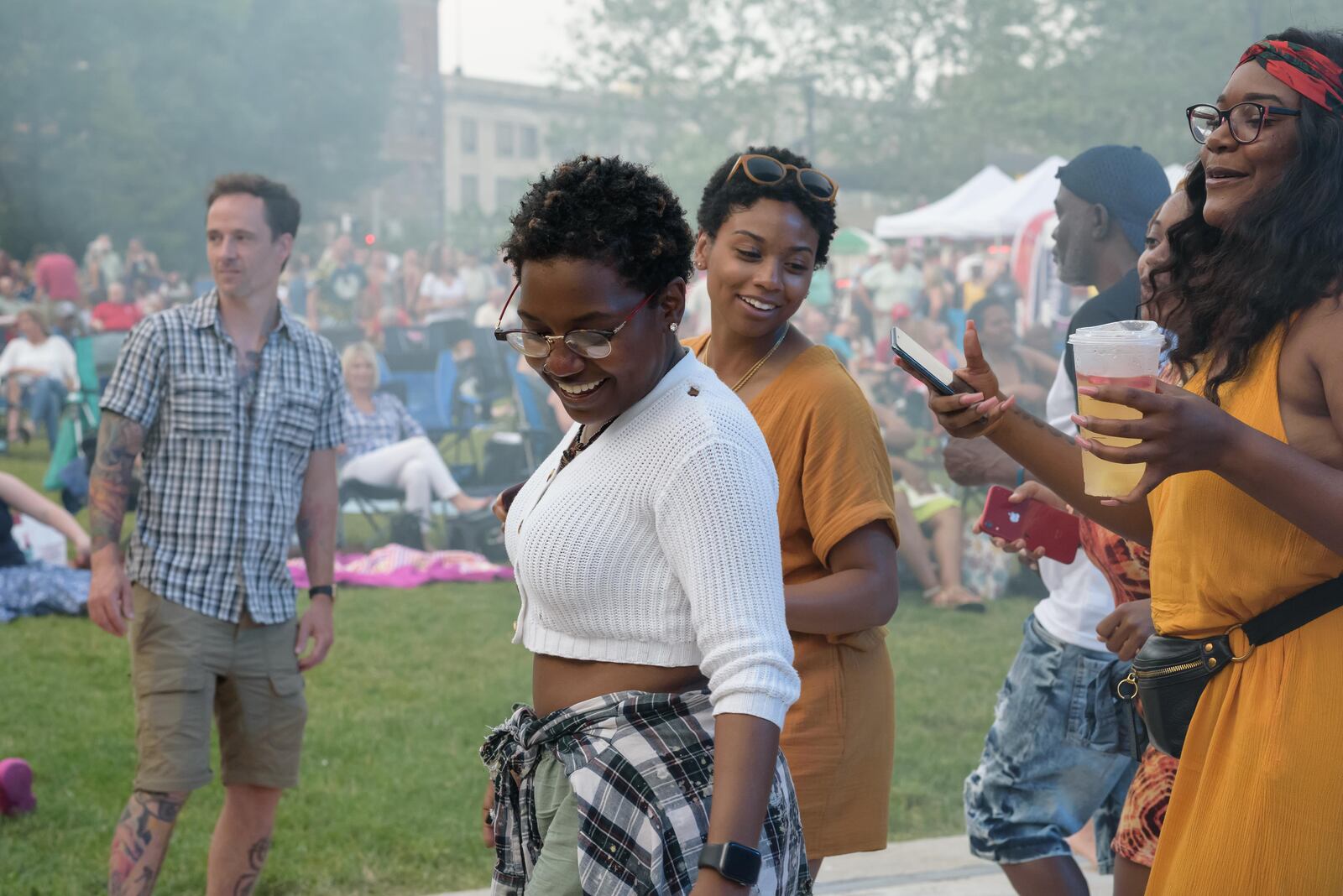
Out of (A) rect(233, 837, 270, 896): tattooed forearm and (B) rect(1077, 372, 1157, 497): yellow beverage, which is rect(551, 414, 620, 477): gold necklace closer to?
(B) rect(1077, 372, 1157, 497): yellow beverage

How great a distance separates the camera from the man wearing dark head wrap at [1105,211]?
347 centimetres

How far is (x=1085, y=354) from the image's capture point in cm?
197

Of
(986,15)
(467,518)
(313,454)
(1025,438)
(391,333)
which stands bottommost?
(467,518)

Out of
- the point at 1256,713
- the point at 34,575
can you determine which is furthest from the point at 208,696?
the point at 34,575

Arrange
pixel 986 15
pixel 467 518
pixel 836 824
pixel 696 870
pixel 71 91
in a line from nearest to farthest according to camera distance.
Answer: pixel 696 870 < pixel 836 824 < pixel 467 518 < pixel 71 91 < pixel 986 15

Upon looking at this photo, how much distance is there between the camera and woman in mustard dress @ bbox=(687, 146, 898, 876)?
2.56 meters

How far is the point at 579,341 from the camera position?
1863 millimetres

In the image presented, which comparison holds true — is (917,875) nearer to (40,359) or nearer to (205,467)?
(205,467)

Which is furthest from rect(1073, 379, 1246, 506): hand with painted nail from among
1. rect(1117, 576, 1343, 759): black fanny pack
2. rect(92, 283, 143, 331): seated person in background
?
rect(92, 283, 143, 331): seated person in background

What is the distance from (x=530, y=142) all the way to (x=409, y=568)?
2387 centimetres

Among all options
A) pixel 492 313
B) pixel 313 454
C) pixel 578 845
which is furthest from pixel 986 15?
pixel 578 845

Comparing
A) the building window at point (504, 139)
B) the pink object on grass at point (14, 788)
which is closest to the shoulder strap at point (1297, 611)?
the pink object on grass at point (14, 788)

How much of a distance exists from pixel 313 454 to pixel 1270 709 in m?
2.89

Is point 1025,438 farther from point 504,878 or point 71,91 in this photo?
point 71,91
